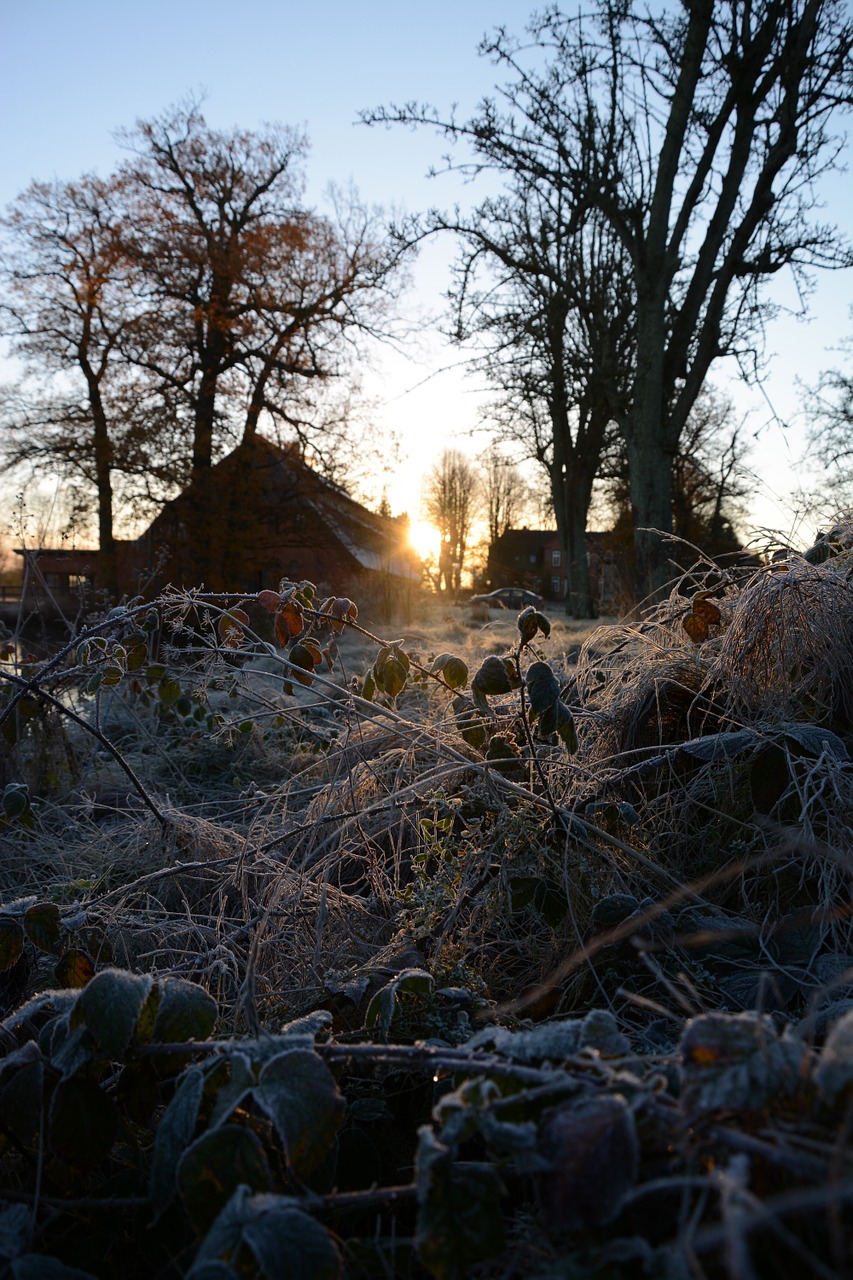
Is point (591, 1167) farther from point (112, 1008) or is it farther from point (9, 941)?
point (9, 941)

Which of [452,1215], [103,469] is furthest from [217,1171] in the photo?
[103,469]

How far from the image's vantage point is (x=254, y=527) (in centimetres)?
1736

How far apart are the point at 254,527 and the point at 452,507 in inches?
1160

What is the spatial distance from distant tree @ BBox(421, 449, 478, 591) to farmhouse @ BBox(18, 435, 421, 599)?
81.7 ft

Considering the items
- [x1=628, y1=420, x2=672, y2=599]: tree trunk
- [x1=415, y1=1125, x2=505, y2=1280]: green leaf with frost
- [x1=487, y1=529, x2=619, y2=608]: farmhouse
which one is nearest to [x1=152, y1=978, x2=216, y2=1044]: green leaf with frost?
[x1=415, y1=1125, x2=505, y2=1280]: green leaf with frost

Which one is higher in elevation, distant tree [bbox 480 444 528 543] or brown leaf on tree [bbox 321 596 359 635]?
distant tree [bbox 480 444 528 543]

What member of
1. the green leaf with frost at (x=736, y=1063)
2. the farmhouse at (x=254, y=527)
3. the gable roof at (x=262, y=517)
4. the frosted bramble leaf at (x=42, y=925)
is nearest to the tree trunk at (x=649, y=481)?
the frosted bramble leaf at (x=42, y=925)

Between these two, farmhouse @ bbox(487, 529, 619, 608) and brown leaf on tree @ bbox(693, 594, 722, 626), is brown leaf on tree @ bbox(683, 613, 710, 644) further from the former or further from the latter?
farmhouse @ bbox(487, 529, 619, 608)

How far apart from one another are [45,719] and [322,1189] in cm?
332

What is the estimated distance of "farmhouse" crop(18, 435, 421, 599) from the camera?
54.8ft

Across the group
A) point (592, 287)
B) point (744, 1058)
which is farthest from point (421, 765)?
point (592, 287)

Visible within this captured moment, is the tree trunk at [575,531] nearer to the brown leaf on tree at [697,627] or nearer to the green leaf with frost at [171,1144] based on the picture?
the brown leaf on tree at [697,627]

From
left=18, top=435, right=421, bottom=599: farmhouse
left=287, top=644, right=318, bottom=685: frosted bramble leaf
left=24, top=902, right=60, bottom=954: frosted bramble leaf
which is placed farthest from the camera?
left=18, top=435, right=421, bottom=599: farmhouse

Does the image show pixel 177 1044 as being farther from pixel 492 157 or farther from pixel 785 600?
pixel 492 157
